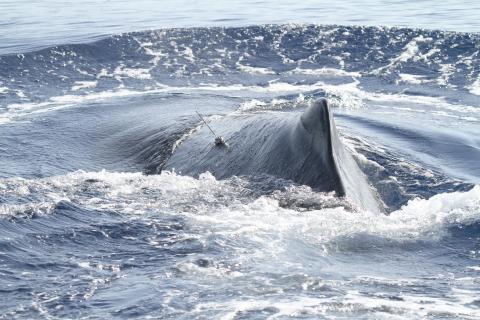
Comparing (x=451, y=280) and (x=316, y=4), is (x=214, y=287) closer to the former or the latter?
(x=451, y=280)

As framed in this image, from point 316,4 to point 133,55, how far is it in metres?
14.4

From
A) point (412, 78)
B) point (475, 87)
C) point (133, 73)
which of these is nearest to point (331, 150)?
point (475, 87)

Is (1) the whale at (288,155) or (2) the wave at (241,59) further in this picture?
(2) the wave at (241,59)

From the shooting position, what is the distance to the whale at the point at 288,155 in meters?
8.62

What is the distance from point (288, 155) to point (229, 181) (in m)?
0.88

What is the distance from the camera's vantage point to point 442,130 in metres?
15.7

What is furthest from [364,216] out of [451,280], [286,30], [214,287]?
[286,30]

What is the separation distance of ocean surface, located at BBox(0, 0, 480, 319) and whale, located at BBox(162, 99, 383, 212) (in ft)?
0.59

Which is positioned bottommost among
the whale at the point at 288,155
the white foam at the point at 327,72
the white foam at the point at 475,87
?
the white foam at the point at 475,87

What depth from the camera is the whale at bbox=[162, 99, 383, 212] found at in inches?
340

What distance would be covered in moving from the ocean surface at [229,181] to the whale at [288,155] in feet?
0.59

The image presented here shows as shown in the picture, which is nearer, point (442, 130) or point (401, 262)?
point (401, 262)

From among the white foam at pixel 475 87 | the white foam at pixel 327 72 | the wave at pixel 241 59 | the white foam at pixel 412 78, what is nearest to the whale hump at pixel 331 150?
the wave at pixel 241 59

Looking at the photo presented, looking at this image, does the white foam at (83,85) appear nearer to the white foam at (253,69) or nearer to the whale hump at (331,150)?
the white foam at (253,69)
